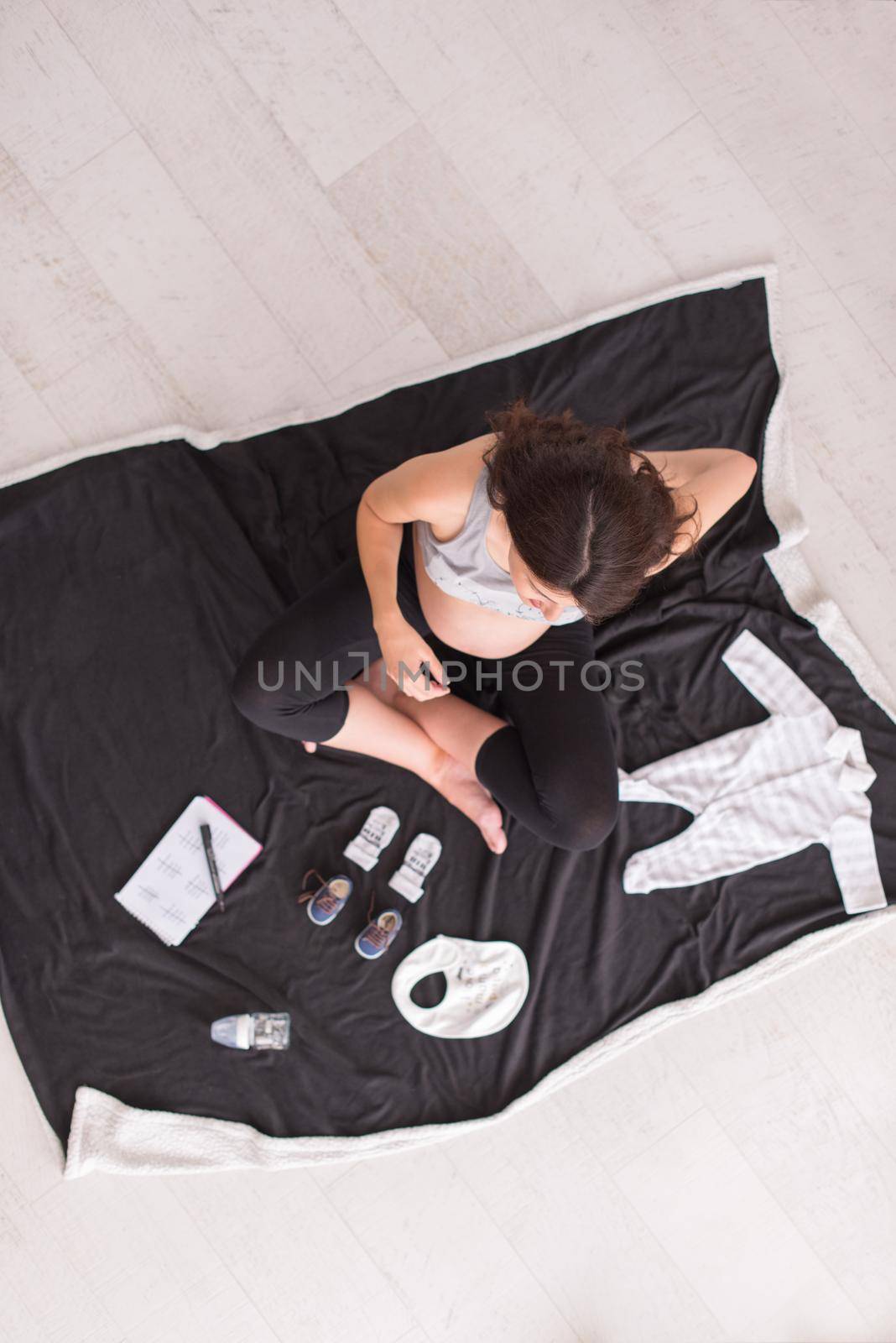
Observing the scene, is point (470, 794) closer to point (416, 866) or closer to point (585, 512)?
point (416, 866)

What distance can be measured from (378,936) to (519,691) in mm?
570

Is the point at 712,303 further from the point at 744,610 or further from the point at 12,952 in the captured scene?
the point at 12,952

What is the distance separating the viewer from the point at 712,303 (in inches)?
75.2

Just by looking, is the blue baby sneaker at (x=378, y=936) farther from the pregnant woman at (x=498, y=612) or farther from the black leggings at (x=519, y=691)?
the black leggings at (x=519, y=691)

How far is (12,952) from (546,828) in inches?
42.0

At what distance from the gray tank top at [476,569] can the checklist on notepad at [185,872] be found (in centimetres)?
71

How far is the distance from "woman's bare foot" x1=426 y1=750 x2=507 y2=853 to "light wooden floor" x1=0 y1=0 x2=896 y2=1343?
0.56 meters

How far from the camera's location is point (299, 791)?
1.74 m

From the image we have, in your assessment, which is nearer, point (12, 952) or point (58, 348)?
point (12, 952)

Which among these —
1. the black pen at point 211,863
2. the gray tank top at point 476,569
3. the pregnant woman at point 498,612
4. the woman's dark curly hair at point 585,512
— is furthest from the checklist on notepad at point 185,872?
the woman's dark curly hair at point 585,512

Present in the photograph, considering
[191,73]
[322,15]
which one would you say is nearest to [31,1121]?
[191,73]

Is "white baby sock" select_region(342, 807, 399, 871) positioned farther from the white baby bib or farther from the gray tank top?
the gray tank top

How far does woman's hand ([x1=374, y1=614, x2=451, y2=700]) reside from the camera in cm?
137

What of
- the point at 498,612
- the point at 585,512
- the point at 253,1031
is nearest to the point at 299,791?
the point at 253,1031
